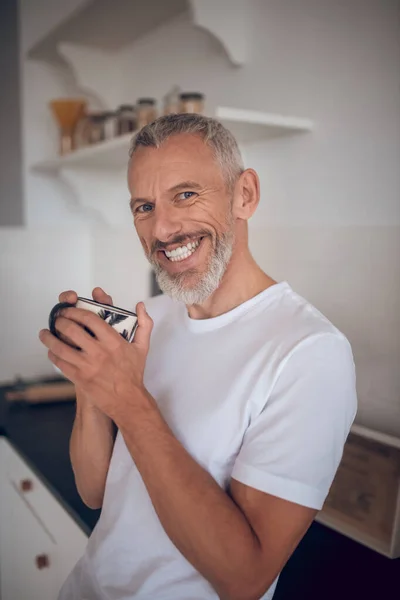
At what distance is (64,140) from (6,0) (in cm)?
59

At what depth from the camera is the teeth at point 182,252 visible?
2.81 ft

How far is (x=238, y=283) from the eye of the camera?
0.88 m

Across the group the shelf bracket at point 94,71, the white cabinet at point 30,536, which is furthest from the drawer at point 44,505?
the shelf bracket at point 94,71

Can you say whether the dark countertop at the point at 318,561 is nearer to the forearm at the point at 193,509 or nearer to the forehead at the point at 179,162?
the forearm at the point at 193,509

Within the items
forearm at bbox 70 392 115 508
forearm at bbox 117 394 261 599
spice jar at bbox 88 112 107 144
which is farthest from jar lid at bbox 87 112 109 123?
forearm at bbox 117 394 261 599

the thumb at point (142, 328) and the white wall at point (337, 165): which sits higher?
the white wall at point (337, 165)

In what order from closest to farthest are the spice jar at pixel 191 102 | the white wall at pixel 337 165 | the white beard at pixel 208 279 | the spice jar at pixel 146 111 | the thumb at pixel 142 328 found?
1. the thumb at pixel 142 328
2. the white beard at pixel 208 279
3. the white wall at pixel 337 165
4. the spice jar at pixel 191 102
5. the spice jar at pixel 146 111

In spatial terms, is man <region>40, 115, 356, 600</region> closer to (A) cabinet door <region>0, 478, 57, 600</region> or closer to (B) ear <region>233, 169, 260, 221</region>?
(B) ear <region>233, 169, 260, 221</region>

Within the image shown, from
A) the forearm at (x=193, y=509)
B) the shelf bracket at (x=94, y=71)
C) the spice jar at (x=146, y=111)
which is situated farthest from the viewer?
the shelf bracket at (x=94, y=71)

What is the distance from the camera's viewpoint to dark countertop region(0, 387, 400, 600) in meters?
0.88

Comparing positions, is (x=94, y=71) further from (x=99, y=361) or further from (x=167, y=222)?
(x=99, y=361)

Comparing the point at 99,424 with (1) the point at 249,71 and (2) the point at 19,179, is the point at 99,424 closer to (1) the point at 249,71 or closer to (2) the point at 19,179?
(1) the point at 249,71

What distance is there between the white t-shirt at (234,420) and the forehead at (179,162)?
0.73 ft

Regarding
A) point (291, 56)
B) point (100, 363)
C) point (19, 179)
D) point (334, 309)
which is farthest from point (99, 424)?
point (19, 179)
